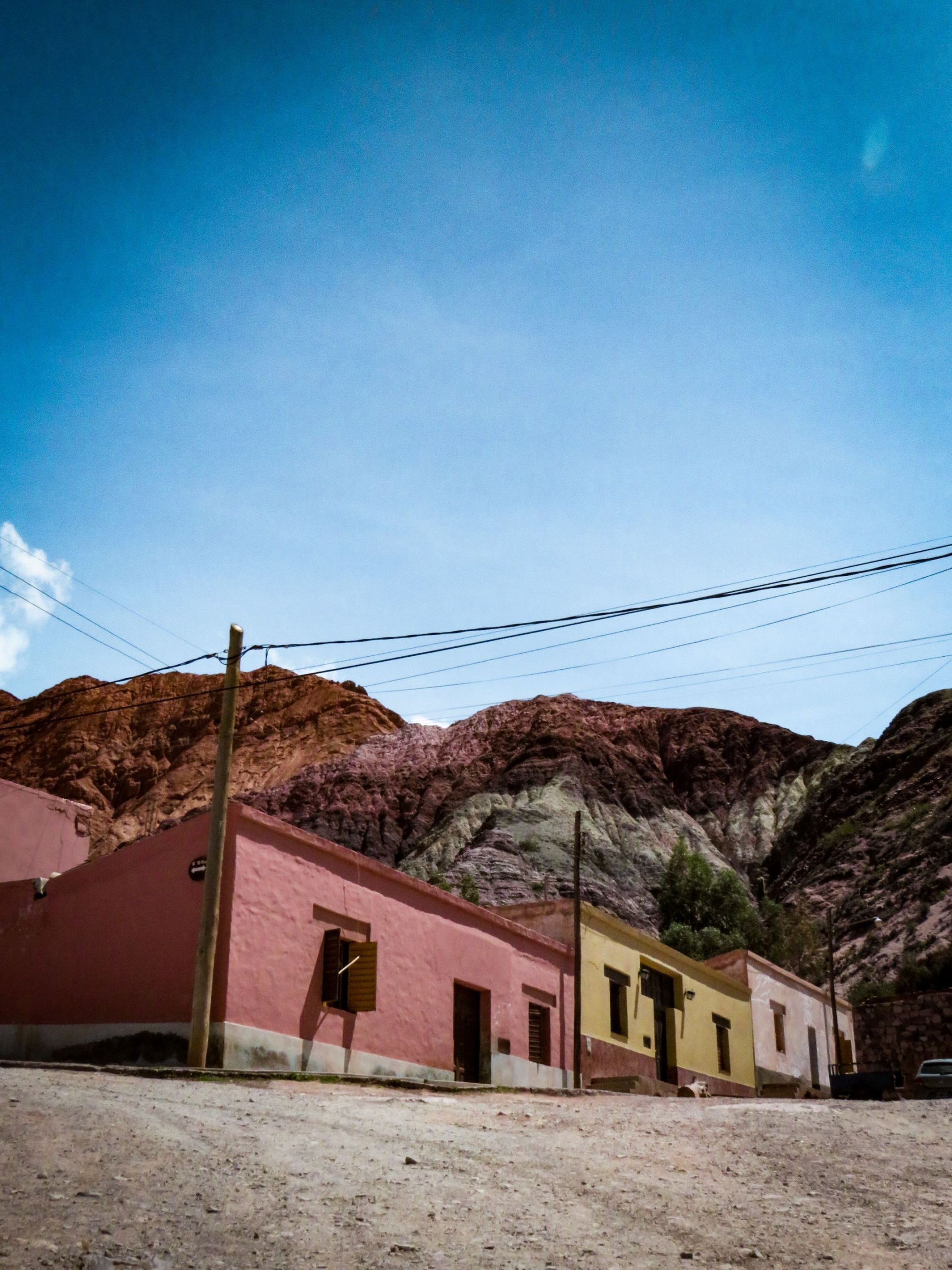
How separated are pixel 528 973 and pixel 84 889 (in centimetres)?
978

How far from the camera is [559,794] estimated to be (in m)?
77.8

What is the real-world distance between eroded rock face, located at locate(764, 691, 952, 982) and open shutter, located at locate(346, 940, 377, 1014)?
127ft

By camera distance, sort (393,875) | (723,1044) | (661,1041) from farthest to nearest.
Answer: (723,1044) < (661,1041) < (393,875)

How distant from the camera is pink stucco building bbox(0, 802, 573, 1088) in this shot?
16.1 metres

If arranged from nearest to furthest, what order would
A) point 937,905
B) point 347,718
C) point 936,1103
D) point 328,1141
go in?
point 328,1141, point 936,1103, point 937,905, point 347,718

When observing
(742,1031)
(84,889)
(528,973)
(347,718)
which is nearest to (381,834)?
(347,718)

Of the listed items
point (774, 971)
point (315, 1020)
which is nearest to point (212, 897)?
point (315, 1020)

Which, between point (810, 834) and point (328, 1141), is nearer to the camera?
point (328, 1141)

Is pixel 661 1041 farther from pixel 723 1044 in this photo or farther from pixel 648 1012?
pixel 723 1044

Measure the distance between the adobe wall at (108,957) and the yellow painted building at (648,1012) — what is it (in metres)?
11.6

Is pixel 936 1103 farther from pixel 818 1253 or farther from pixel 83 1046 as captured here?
pixel 83 1046

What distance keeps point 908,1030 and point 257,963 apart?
33.1m

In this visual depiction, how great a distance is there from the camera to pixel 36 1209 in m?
5.94

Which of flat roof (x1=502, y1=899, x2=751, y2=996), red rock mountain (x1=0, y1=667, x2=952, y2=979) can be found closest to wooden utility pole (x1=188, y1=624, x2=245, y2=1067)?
flat roof (x1=502, y1=899, x2=751, y2=996)
